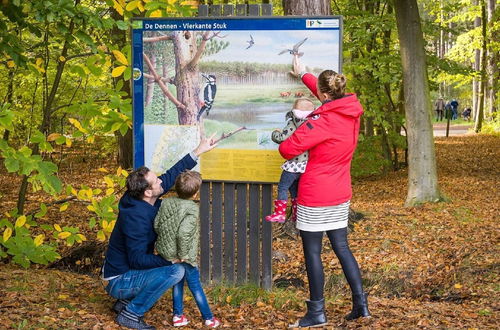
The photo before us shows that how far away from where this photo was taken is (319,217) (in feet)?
16.3

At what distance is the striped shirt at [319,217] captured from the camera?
4.95m

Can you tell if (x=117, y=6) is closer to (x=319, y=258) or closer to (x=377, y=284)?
(x=319, y=258)

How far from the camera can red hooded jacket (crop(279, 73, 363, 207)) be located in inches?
193

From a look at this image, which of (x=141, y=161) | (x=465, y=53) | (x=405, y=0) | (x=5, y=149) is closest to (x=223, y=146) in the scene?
(x=141, y=161)

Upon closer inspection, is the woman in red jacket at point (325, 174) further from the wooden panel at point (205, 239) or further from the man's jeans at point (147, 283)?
the wooden panel at point (205, 239)

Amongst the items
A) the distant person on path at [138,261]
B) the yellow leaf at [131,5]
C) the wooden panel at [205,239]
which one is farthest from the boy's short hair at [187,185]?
the yellow leaf at [131,5]

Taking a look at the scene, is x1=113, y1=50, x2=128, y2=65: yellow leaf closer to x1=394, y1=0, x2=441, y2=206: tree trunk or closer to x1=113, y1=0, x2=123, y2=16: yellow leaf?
x1=113, y1=0, x2=123, y2=16: yellow leaf

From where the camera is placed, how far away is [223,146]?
19.3 ft

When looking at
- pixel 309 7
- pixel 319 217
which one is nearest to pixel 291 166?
pixel 319 217

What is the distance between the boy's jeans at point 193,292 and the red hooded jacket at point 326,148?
979mm

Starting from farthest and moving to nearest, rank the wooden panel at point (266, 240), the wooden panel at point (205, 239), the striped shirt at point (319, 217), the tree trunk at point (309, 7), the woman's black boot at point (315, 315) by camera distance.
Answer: the tree trunk at point (309, 7) < the wooden panel at point (205, 239) < the wooden panel at point (266, 240) < the woman's black boot at point (315, 315) < the striped shirt at point (319, 217)

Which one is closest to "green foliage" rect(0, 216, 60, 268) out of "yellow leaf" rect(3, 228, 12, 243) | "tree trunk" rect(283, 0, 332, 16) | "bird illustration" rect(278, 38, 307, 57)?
"yellow leaf" rect(3, 228, 12, 243)

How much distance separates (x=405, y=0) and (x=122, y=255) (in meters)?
8.20

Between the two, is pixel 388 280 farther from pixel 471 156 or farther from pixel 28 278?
pixel 471 156
